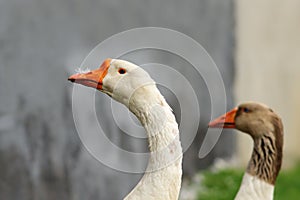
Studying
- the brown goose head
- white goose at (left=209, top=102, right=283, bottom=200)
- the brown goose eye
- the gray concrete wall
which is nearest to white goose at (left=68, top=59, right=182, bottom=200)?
the brown goose eye

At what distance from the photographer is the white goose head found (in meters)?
2.12

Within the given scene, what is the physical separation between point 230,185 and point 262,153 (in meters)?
3.11

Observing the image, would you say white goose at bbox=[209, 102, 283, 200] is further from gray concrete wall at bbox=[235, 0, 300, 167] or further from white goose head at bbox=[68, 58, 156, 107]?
gray concrete wall at bbox=[235, 0, 300, 167]

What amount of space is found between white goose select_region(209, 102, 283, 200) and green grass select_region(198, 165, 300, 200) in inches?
105

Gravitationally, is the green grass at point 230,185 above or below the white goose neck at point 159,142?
below

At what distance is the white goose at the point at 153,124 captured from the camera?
6.89ft

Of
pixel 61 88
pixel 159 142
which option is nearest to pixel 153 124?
pixel 159 142

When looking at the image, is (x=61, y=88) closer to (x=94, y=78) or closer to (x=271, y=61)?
(x=94, y=78)

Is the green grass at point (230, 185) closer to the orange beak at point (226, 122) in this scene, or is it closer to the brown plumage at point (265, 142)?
the orange beak at point (226, 122)

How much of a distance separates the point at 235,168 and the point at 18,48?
3075 mm

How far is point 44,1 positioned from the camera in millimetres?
4219

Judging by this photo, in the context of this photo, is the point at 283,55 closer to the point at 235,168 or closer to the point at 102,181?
the point at 235,168

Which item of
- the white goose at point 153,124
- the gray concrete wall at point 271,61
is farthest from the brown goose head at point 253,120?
the gray concrete wall at point 271,61

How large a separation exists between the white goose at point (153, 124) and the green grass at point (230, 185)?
3471 millimetres
